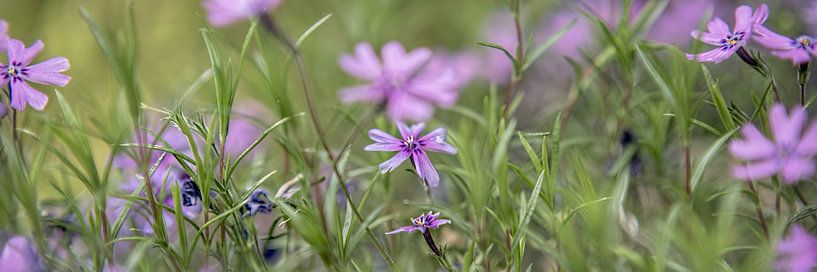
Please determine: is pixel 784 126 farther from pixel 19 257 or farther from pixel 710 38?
pixel 19 257

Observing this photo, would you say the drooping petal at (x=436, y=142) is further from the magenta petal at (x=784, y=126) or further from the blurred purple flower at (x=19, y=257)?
the blurred purple flower at (x=19, y=257)

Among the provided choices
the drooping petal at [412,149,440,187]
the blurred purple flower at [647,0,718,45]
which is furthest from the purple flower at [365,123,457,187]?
the blurred purple flower at [647,0,718,45]

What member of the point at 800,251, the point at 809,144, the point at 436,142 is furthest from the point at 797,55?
the point at 436,142

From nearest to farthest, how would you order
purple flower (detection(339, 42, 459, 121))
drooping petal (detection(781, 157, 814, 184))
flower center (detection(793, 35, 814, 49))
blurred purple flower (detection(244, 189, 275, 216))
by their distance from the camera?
drooping petal (detection(781, 157, 814, 184))
flower center (detection(793, 35, 814, 49))
blurred purple flower (detection(244, 189, 275, 216))
purple flower (detection(339, 42, 459, 121))

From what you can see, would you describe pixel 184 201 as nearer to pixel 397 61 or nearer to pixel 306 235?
pixel 306 235

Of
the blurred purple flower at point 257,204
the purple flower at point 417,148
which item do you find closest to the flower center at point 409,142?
the purple flower at point 417,148

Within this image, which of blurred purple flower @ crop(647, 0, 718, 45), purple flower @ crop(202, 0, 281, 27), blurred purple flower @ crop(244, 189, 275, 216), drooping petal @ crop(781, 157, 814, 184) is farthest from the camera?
blurred purple flower @ crop(647, 0, 718, 45)

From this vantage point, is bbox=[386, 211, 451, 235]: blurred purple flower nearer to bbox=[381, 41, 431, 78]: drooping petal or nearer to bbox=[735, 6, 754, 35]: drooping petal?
bbox=[735, 6, 754, 35]: drooping petal

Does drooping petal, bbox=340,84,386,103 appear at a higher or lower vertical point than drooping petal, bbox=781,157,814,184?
higher
